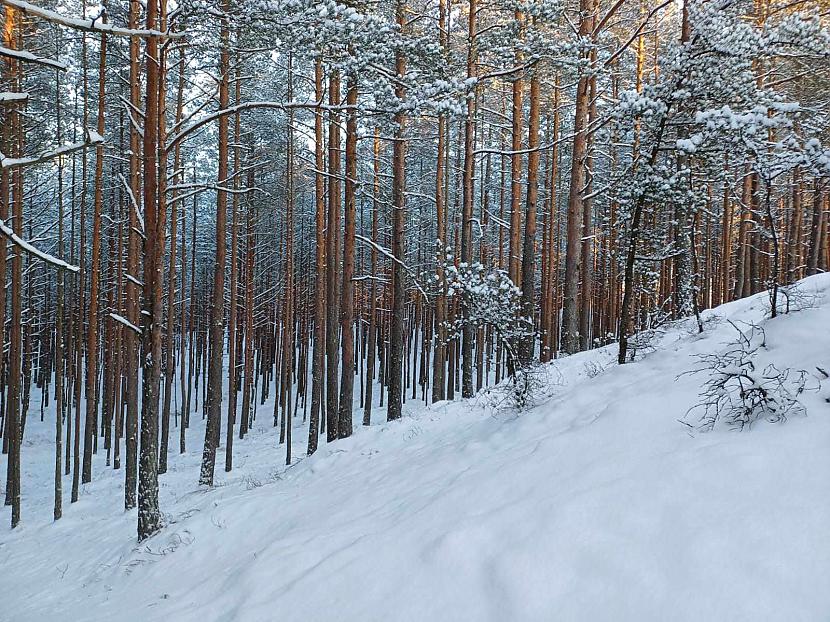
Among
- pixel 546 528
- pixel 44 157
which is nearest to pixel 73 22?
pixel 44 157

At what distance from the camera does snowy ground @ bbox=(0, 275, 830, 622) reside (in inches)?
97.0

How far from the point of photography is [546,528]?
3072mm

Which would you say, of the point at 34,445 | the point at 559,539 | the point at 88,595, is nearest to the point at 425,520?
the point at 559,539

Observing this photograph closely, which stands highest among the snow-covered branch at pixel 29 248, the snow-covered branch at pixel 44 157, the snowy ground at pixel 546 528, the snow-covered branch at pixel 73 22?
the snow-covered branch at pixel 73 22

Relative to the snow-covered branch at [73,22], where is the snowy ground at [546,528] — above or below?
below

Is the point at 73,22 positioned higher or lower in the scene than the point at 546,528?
higher

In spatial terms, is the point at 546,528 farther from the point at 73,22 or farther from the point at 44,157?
the point at 73,22

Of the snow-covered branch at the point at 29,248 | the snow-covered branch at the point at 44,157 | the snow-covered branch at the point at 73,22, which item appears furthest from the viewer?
the snow-covered branch at the point at 29,248

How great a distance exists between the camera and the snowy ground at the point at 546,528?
246 cm

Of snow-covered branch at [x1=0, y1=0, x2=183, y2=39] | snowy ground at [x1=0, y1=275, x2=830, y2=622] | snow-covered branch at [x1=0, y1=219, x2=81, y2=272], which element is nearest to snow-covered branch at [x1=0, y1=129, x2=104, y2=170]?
snow-covered branch at [x1=0, y1=219, x2=81, y2=272]

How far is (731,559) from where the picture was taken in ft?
7.99

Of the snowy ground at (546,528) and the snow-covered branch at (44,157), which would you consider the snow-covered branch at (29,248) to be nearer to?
the snow-covered branch at (44,157)

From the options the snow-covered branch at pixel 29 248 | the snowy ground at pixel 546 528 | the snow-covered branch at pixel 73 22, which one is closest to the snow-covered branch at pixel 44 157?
the snow-covered branch at pixel 29 248

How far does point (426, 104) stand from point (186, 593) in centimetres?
670
